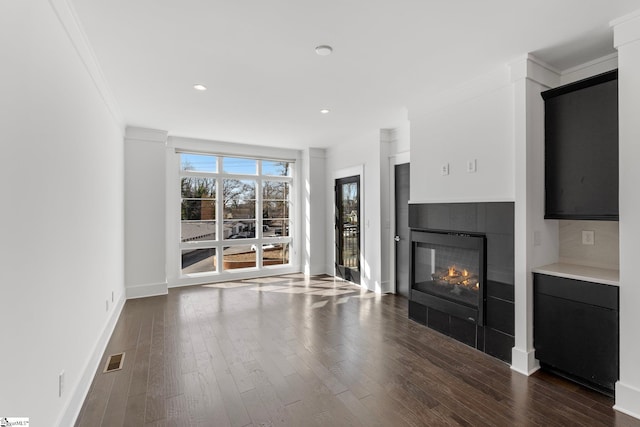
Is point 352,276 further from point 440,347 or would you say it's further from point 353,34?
point 353,34

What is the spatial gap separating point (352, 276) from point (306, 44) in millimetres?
4264

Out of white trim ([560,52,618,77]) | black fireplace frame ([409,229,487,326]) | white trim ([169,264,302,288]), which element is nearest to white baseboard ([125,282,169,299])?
white trim ([169,264,302,288])

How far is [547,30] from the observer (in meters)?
2.31

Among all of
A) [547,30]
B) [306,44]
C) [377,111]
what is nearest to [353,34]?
[306,44]

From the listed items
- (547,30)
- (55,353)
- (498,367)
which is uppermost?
(547,30)

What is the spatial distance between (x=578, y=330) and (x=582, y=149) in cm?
143

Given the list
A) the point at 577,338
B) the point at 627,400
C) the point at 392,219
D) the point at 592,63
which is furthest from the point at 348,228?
the point at 627,400

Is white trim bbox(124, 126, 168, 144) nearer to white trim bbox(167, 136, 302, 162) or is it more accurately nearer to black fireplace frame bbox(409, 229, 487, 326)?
white trim bbox(167, 136, 302, 162)

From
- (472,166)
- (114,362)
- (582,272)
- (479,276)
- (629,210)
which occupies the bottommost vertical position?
(114,362)

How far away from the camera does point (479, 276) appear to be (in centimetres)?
306

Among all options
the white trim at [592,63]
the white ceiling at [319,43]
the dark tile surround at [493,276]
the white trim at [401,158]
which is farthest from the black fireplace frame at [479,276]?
the white trim at [592,63]

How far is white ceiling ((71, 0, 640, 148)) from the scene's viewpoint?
2.07 meters

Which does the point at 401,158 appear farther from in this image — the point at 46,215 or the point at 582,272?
the point at 46,215

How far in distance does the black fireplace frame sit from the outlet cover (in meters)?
0.81
